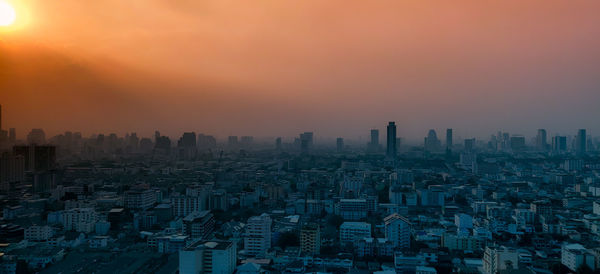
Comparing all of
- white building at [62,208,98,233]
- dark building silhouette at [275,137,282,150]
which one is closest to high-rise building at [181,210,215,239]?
white building at [62,208,98,233]

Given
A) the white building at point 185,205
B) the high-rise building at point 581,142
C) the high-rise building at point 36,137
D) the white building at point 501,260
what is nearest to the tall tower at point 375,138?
the high-rise building at point 581,142

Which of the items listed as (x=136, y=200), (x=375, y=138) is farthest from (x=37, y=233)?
(x=375, y=138)

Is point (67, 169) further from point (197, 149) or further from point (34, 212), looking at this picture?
point (197, 149)

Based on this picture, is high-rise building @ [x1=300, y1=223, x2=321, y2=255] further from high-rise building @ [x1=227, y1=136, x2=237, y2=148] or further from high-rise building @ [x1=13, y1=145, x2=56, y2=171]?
high-rise building @ [x1=227, y1=136, x2=237, y2=148]

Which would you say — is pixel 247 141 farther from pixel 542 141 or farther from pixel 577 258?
pixel 577 258

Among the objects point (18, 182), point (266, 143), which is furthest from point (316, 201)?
point (266, 143)

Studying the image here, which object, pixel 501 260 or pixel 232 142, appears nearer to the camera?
pixel 501 260
